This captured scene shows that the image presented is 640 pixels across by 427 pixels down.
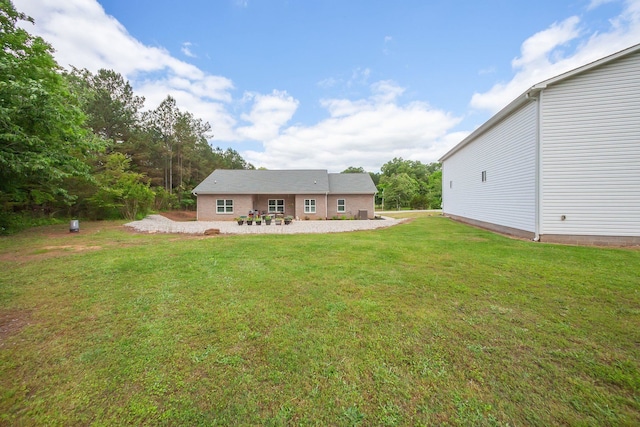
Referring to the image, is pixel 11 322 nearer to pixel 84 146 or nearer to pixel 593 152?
pixel 84 146

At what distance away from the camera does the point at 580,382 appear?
197 centimetres

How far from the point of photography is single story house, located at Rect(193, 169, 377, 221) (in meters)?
19.7

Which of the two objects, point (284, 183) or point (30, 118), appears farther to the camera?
point (284, 183)

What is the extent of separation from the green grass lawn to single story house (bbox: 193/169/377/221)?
14863mm

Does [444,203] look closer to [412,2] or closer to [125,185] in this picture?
[412,2]

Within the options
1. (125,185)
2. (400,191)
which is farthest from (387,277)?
(400,191)

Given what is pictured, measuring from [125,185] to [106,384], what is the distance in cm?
1897

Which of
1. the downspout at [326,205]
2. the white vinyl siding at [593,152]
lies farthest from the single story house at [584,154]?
the downspout at [326,205]

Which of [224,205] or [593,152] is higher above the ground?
[593,152]

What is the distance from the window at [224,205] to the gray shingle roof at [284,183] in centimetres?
80

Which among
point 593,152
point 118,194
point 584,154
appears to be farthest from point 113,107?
point 593,152

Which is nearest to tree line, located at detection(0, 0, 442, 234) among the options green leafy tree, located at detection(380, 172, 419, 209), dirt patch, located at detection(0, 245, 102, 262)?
green leafy tree, located at detection(380, 172, 419, 209)

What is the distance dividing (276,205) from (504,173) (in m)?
16.0

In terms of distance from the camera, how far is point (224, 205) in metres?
19.8
